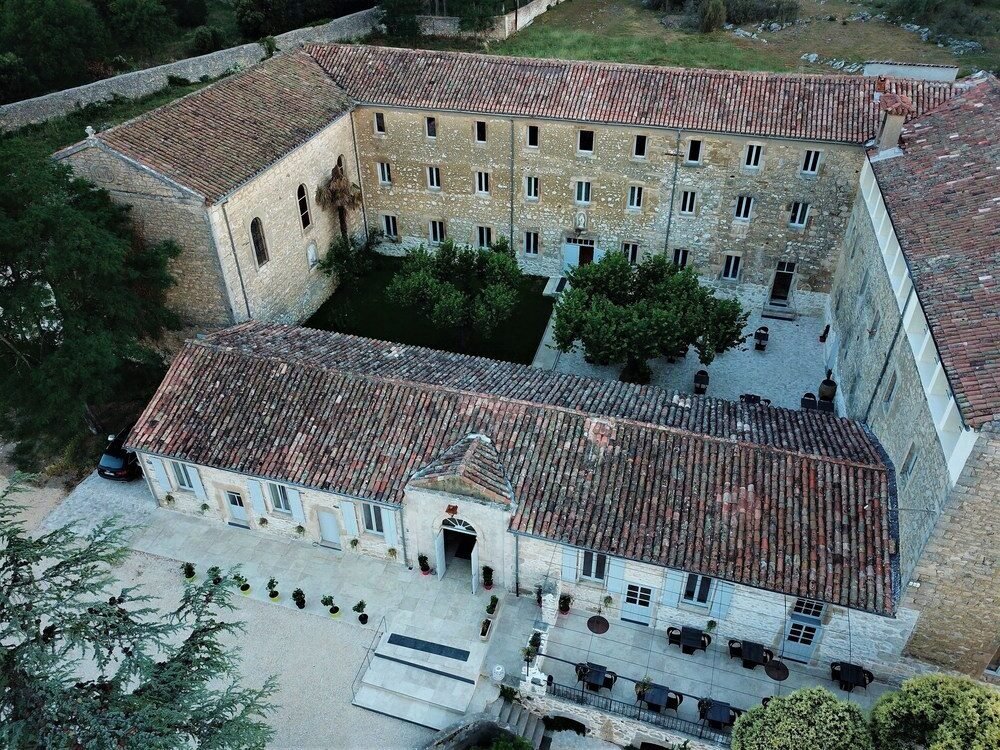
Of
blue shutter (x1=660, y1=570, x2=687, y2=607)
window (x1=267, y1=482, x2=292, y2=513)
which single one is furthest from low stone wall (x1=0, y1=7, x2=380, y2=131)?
blue shutter (x1=660, y1=570, x2=687, y2=607)

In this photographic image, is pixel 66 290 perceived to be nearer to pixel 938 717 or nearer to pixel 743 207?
pixel 938 717

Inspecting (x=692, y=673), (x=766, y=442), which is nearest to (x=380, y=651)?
(x=692, y=673)

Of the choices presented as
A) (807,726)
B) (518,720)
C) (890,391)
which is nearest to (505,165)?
(890,391)

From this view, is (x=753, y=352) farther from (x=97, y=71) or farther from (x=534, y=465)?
(x=97, y=71)

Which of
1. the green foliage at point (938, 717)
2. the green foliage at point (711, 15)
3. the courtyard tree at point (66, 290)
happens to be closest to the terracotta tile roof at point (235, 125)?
the courtyard tree at point (66, 290)

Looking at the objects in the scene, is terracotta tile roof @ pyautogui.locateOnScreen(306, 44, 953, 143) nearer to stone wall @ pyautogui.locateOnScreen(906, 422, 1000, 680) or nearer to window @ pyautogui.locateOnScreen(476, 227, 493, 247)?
window @ pyautogui.locateOnScreen(476, 227, 493, 247)

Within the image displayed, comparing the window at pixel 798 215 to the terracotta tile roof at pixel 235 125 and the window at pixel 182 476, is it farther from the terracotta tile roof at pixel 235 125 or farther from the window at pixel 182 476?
the window at pixel 182 476
